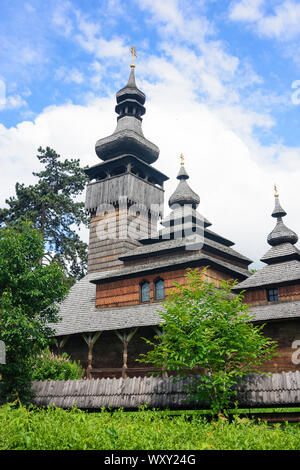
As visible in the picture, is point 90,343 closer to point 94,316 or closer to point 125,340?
point 94,316

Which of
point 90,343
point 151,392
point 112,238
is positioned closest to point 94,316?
point 90,343

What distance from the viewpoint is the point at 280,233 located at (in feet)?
76.8

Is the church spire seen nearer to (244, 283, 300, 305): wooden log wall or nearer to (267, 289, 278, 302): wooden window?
(244, 283, 300, 305): wooden log wall

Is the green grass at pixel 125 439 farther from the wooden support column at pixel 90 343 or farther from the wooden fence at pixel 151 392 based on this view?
the wooden support column at pixel 90 343

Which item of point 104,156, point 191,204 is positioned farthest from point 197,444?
point 104,156

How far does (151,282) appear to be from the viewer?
23188 mm

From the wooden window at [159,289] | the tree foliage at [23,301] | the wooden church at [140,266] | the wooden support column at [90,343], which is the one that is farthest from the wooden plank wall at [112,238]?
the tree foliage at [23,301]

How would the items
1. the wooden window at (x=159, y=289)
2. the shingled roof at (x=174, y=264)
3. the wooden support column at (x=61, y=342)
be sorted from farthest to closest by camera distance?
the wooden support column at (x=61, y=342) → the wooden window at (x=159, y=289) → the shingled roof at (x=174, y=264)

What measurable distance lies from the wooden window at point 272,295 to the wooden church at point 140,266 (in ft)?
0.16

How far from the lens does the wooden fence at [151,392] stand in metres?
11.6

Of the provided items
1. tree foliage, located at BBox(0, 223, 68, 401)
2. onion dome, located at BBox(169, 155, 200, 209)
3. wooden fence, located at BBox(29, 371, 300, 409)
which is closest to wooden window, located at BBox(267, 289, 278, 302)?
wooden fence, located at BBox(29, 371, 300, 409)
